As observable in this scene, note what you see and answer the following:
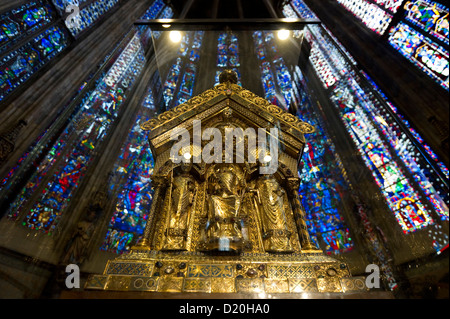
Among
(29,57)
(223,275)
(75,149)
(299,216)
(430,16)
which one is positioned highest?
(430,16)

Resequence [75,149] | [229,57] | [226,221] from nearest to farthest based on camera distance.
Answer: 1. [226,221]
2. [75,149]
3. [229,57]

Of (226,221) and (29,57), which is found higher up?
(29,57)

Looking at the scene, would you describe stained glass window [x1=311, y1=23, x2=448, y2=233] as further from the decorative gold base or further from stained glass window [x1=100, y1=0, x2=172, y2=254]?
stained glass window [x1=100, y1=0, x2=172, y2=254]

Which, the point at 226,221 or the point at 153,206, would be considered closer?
the point at 226,221

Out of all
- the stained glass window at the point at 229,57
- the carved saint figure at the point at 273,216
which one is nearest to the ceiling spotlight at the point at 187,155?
the carved saint figure at the point at 273,216

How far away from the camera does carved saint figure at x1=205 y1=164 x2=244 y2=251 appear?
267cm

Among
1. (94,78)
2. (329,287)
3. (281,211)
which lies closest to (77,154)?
(94,78)

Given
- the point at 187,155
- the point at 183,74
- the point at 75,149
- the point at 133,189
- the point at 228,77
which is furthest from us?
the point at 183,74

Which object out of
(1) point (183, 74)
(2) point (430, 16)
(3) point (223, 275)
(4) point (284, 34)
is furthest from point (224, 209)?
(1) point (183, 74)

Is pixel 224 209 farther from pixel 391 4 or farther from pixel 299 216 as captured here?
pixel 391 4

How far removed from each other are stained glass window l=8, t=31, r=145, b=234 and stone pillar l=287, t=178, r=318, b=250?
5.92 metres

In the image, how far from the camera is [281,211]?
3.12 meters

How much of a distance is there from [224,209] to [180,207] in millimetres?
613

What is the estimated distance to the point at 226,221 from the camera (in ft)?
9.37
